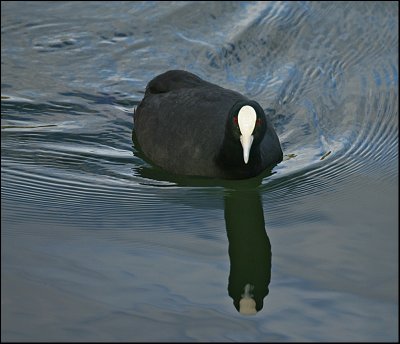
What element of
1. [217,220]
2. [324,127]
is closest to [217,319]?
[217,220]

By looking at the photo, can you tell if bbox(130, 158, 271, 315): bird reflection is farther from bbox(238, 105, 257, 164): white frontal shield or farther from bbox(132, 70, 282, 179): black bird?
bbox(238, 105, 257, 164): white frontal shield

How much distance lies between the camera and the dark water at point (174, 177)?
201 inches

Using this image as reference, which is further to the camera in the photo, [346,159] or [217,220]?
[346,159]

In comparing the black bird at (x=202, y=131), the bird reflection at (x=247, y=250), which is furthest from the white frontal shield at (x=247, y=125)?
the bird reflection at (x=247, y=250)

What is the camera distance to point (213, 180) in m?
6.84

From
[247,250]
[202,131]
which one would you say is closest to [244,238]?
[247,250]

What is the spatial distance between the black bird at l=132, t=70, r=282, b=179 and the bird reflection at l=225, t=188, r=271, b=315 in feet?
0.65

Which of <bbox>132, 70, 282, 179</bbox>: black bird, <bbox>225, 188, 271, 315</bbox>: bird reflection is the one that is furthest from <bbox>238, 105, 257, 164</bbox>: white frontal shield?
<bbox>225, 188, 271, 315</bbox>: bird reflection

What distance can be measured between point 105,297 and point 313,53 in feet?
16.0

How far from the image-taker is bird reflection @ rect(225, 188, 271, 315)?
17.4ft

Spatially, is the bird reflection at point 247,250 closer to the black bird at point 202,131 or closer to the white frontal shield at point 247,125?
the black bird at point 202,131

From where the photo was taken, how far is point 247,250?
5.94m

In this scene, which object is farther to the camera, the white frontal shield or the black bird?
the black bird

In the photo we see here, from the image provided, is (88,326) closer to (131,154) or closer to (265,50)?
(131,154)
